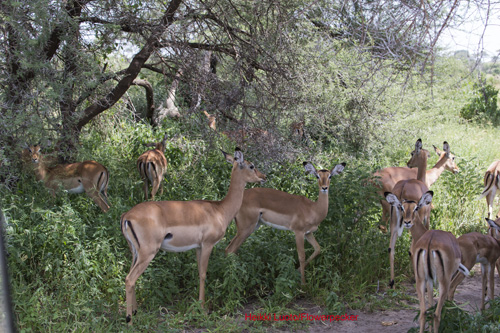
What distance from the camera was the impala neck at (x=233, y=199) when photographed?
4.86 metres

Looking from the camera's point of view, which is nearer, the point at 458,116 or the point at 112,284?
the point at 112,284

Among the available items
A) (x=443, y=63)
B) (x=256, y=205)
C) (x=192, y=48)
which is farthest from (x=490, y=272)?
(x=443, y=63)

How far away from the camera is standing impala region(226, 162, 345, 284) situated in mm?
5277

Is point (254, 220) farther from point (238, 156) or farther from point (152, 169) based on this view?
point (152, 169)

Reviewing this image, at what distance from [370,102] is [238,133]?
3003 millimetres

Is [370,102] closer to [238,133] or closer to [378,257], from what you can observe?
[238,133]

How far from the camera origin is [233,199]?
Result: 4961 mm

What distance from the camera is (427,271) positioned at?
3.76m

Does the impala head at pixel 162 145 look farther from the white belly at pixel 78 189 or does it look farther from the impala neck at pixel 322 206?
the impala neck at pixel 322 206

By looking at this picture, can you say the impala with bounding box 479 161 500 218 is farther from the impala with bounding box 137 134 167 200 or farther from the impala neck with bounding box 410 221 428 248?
the impala with bounding box 137 134 167 200

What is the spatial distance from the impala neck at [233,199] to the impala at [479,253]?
2.04m

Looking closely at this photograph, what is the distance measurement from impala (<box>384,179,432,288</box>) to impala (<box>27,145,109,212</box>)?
3382 millimetres

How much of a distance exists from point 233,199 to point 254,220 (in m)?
0.50

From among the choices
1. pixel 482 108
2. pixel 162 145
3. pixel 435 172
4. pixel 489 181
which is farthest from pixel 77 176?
pixel 482 108
